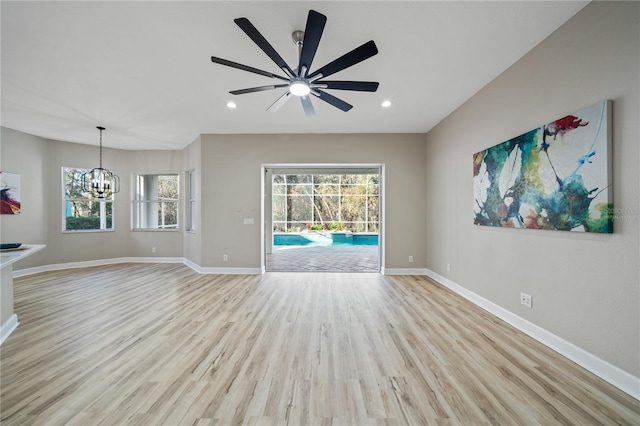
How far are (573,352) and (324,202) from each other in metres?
10.4

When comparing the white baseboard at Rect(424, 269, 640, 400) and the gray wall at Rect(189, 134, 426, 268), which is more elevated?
the gray wall at Rect(189, 134, 426, 268)

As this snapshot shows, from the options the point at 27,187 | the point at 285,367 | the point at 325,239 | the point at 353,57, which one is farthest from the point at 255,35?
the point at 325,239

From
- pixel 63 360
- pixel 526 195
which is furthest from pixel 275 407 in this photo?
pixel 526 195

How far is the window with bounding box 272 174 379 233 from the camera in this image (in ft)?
38.9

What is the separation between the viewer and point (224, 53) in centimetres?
251

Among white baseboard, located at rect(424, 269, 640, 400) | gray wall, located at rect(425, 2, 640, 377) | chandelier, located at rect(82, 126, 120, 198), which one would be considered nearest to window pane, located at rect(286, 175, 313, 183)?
chandelier, located at rect(82, 126, 120, 198)

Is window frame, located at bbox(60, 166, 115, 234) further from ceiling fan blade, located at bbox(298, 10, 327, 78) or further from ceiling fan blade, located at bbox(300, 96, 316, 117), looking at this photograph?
ceiling fan blade, located at bbox(298, 10, 327, 78)

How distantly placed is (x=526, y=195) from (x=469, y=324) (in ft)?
4.80

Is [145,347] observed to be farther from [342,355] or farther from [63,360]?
[342,355]

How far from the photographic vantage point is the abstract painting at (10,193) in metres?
4.52

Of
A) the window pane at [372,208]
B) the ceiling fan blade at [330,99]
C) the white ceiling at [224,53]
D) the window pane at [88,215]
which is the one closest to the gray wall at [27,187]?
the window pane at [88,215]

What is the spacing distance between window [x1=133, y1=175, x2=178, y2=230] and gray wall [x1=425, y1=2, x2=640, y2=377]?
639cm

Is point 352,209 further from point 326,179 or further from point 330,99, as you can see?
point 330,99

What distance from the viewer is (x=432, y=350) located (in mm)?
2230
